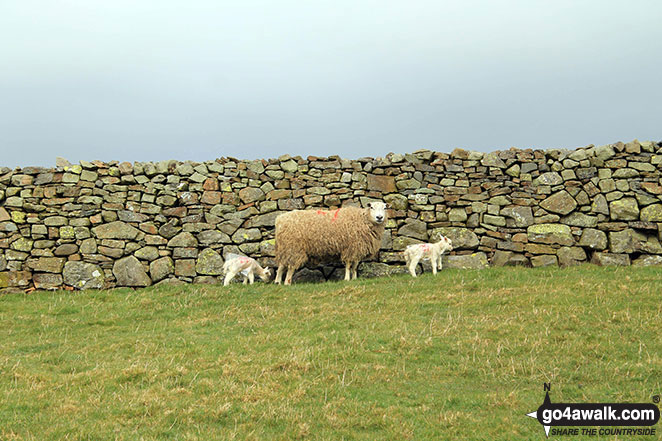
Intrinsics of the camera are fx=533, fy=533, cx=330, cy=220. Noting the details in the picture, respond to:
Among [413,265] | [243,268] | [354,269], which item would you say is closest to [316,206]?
[354,269]

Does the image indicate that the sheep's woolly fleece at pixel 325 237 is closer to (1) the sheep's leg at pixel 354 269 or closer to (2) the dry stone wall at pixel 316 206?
(1) the sheep's leg at pixel 354 269

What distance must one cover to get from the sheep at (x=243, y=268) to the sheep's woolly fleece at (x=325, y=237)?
52cm

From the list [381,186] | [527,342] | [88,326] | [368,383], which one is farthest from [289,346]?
[381,186]

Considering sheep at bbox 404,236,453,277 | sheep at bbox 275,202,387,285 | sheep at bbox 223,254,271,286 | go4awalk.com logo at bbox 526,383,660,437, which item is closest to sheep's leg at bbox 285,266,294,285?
sheep at bbox 275,202,387,285

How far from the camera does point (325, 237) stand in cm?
1235

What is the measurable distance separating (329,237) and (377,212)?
1250 mm

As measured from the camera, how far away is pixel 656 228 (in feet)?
42.9

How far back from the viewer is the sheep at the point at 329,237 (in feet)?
40.5

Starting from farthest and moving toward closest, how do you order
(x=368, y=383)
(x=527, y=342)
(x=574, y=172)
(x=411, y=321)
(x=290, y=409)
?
(x=574, y=172), (x=411, y=321), (x=527, y=342), (x=368, y=383), (x=290, y=409)

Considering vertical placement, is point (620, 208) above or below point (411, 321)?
above

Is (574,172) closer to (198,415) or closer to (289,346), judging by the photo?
(289,346)

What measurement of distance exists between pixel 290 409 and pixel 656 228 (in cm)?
1165

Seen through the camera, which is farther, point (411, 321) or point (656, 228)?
point (656, 228)

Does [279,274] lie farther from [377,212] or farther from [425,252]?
[425,252]
